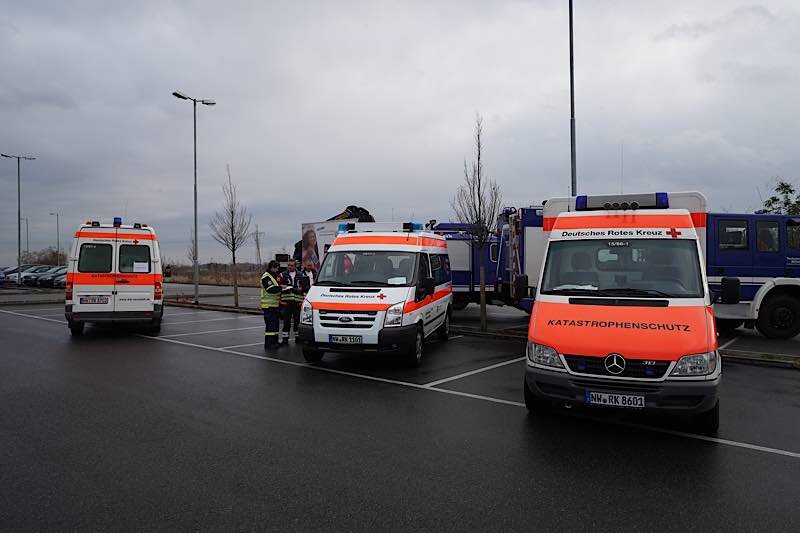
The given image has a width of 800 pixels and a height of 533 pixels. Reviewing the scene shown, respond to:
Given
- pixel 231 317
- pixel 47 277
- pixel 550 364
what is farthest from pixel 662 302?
pixel 47 277

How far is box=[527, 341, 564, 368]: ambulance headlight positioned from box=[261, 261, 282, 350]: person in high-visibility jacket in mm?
7126

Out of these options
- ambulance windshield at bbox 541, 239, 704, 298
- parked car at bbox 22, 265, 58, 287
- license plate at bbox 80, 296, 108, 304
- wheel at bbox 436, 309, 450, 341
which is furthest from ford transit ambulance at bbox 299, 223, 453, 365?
parked car at bbox 22, 265, 58, 287

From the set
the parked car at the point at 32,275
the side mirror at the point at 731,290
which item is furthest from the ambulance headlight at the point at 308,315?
the parked car at the point at 32,275

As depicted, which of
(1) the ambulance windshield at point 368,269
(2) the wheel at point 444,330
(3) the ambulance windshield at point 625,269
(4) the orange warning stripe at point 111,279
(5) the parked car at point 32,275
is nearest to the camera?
(3) the ambulance windshield at point 625,269

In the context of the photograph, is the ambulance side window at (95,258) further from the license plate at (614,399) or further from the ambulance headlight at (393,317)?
the license plate at (614,399)

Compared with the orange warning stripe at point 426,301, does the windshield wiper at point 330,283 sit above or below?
above

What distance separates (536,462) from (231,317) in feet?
50.1

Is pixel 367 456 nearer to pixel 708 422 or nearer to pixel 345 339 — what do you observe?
pixel 708 422

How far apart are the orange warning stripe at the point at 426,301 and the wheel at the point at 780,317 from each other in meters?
7.24

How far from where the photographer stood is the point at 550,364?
570 centimetres

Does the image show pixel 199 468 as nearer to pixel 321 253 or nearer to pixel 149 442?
pixel 149 442

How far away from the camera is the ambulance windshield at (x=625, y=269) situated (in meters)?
6.24

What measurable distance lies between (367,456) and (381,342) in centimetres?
373

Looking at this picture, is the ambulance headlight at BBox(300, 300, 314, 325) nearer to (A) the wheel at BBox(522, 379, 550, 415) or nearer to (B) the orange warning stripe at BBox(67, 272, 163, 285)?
(A) the wheel at BBox(522, 379, 550, 415)
